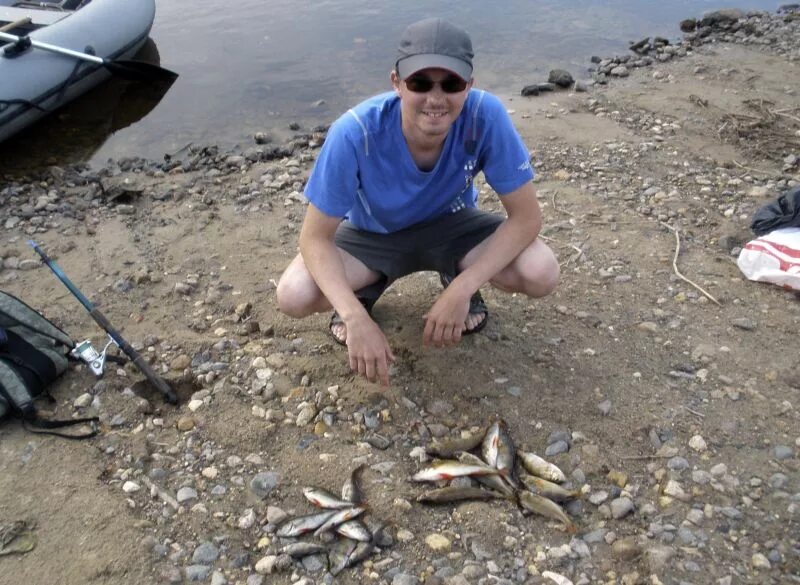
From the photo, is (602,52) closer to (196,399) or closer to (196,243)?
(196,243)

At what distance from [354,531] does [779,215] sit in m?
3.69

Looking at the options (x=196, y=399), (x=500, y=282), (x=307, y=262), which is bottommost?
(x=196, y=399)

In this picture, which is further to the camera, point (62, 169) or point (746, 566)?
point (62, 169)

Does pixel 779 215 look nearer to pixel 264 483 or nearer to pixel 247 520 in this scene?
pixel 264 483

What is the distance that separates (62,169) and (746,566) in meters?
7.03

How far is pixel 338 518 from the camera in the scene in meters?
2.89

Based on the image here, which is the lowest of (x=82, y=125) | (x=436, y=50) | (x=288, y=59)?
(x=82, y=125)

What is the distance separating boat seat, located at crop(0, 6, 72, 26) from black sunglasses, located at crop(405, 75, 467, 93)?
25.3ft

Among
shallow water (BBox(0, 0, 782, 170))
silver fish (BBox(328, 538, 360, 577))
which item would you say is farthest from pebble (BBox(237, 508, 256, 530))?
shallow water (BBox(0, 0, 782, 170))

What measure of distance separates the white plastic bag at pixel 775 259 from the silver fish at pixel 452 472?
2503 mm

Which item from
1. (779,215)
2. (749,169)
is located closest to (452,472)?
(779,215)

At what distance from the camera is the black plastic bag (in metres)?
4.51

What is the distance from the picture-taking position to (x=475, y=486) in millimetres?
3096

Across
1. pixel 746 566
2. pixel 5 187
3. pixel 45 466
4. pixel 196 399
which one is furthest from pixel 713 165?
pixel 5 187
